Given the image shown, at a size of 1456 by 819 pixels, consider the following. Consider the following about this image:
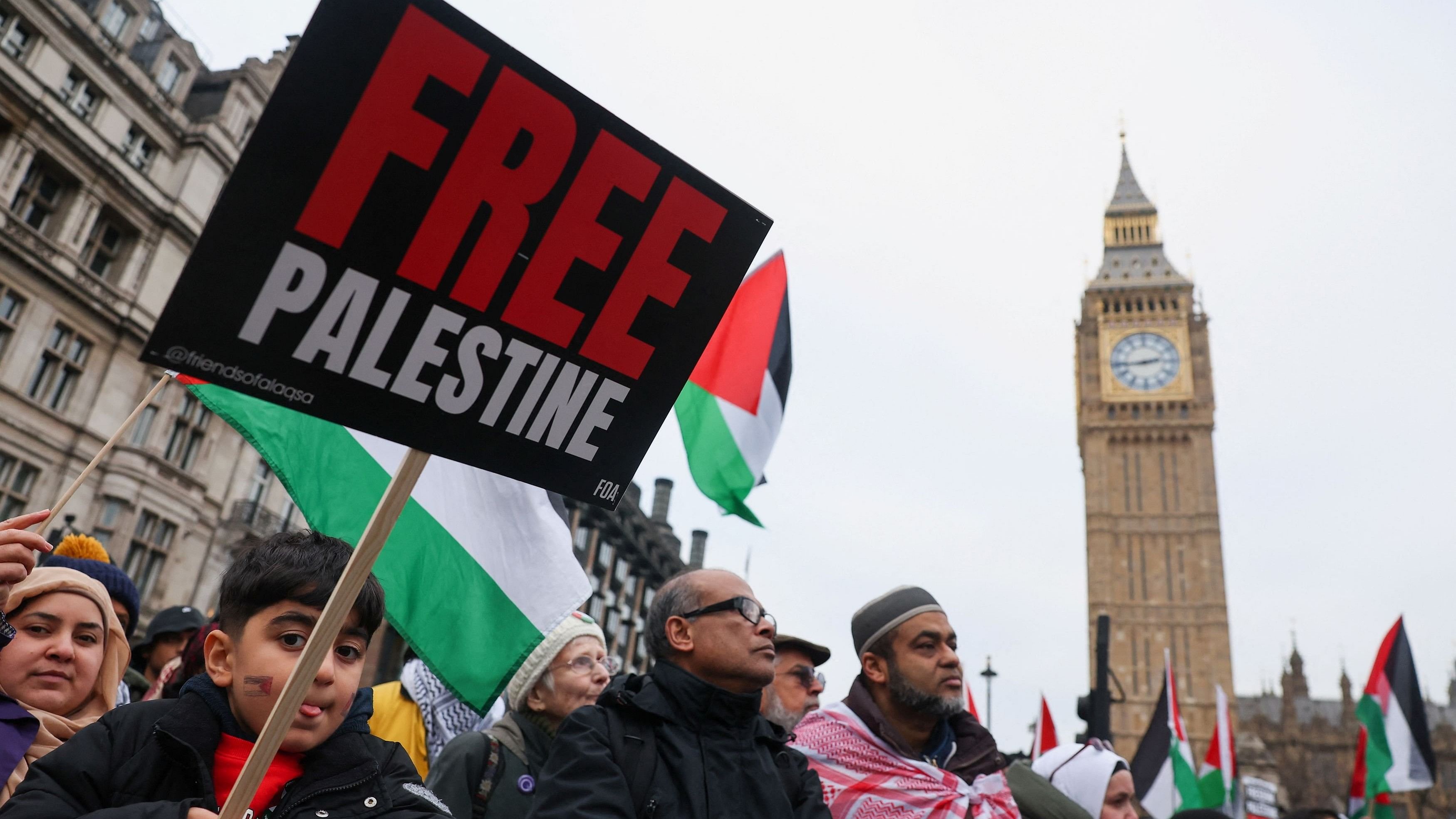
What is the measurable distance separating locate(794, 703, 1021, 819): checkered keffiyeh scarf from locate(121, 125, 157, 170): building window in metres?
23.4

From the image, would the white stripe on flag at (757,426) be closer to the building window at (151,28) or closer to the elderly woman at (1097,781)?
the elderly woman at (1097,781)

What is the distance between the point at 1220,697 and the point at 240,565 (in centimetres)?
1691

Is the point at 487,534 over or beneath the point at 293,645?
over

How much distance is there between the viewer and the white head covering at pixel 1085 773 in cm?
446

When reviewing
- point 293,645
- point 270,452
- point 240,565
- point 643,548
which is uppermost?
point 643,548

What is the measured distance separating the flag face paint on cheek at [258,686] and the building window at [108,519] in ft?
68.7

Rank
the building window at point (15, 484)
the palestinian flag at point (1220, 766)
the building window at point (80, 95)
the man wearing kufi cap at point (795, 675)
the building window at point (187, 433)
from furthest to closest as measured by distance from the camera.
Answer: the building window at point (187, 433) < the building window at point (80, 95) < the building window at point (15, 484) < the palestinian flag at point (1220, 766) < the man wearing kufi cap at point (795, 675)

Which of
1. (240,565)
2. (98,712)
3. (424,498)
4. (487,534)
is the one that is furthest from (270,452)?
(240,565)

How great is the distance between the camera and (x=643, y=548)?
141 feet

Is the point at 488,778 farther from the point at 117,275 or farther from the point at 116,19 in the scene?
the point at 116,19

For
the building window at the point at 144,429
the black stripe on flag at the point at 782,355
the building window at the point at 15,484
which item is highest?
the building window at the point at 144,429

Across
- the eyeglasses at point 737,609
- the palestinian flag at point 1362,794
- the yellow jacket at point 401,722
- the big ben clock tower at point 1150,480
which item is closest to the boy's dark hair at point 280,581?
the eyeglasses at point 737,609

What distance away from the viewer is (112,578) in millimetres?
3461

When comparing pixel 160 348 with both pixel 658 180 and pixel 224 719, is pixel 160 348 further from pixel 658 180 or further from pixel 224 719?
pixel 658 180
